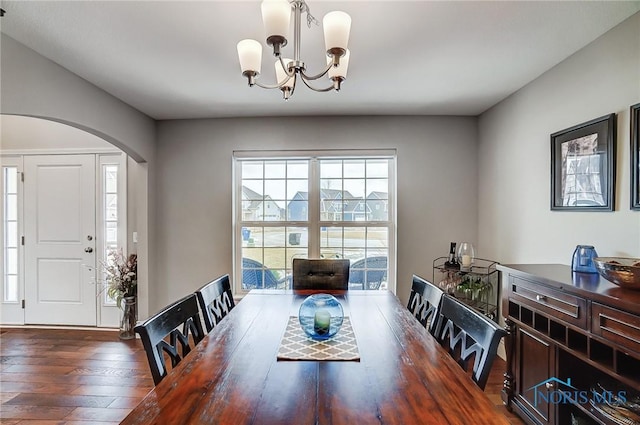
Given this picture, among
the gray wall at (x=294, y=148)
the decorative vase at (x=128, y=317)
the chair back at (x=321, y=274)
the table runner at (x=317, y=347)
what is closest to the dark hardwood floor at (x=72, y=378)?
the decorative vase at (x=128, y=317)

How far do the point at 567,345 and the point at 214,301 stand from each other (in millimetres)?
2021

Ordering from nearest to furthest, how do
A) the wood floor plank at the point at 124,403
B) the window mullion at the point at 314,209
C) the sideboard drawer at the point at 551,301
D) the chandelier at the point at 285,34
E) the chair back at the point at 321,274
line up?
the chandelier at the point at 285,34 < the sideboard drawer at the point at 551,301 < the wood floor plank at the point at 124,403 < the chair back at the point at 321,274 < the window mullion at the point at 314,209

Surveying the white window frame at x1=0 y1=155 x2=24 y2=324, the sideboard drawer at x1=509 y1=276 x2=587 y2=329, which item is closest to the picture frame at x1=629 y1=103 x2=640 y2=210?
the sideboard drawer at x1=509 y1=276 x2=587 y2=329

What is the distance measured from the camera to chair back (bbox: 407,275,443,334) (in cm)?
171

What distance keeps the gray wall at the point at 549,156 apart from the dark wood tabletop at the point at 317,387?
4.65ft

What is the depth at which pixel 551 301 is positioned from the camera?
178cm

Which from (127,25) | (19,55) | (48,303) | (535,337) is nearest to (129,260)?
(48,303)

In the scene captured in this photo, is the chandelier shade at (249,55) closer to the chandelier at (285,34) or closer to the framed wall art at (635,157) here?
the chandelier at (285,34)

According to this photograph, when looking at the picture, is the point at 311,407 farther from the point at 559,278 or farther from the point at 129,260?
the point at 129,260

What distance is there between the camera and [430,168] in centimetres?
354

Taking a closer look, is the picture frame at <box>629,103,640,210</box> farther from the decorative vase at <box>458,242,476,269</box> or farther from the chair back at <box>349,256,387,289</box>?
the chair back at <box>349,256,387,289</box>

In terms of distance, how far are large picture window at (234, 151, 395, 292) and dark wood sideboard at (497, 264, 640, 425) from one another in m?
1.59

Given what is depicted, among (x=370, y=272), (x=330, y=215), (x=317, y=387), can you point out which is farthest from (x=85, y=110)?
(x=370, y=272)

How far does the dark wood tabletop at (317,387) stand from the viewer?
0.91m
